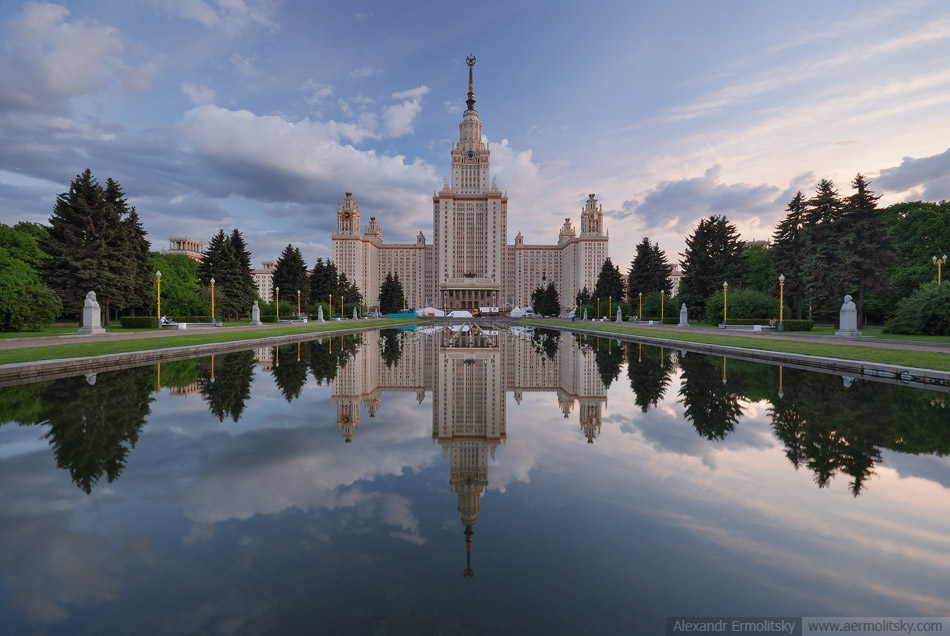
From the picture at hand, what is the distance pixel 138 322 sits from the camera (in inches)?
1257

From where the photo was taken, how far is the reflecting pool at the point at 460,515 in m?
2.70

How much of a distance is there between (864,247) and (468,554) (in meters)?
40.6

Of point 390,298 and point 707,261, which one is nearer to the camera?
point 707,261

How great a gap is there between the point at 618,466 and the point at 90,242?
43695 millimetres

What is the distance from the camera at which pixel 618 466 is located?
5254mm

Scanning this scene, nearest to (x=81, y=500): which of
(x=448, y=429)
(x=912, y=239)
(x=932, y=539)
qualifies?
(x=448, y=429)

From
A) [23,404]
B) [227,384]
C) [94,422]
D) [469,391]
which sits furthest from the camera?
[227,384]

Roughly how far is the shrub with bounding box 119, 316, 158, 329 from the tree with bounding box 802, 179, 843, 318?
5045 centimetres

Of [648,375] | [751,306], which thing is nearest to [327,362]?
[648,375]

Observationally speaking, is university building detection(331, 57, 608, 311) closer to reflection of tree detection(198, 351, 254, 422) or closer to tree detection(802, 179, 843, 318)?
tree detection(802, 179, 843, 318)

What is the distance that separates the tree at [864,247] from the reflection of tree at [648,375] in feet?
76.5

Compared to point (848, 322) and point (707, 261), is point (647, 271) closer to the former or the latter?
point (707, 261)

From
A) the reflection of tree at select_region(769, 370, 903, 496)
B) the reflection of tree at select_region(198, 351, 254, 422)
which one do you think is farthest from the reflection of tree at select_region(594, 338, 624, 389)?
the reflection of tree at select_region(198, 351, 254, 422)

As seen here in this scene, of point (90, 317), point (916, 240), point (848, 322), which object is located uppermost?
point (916, 240)
